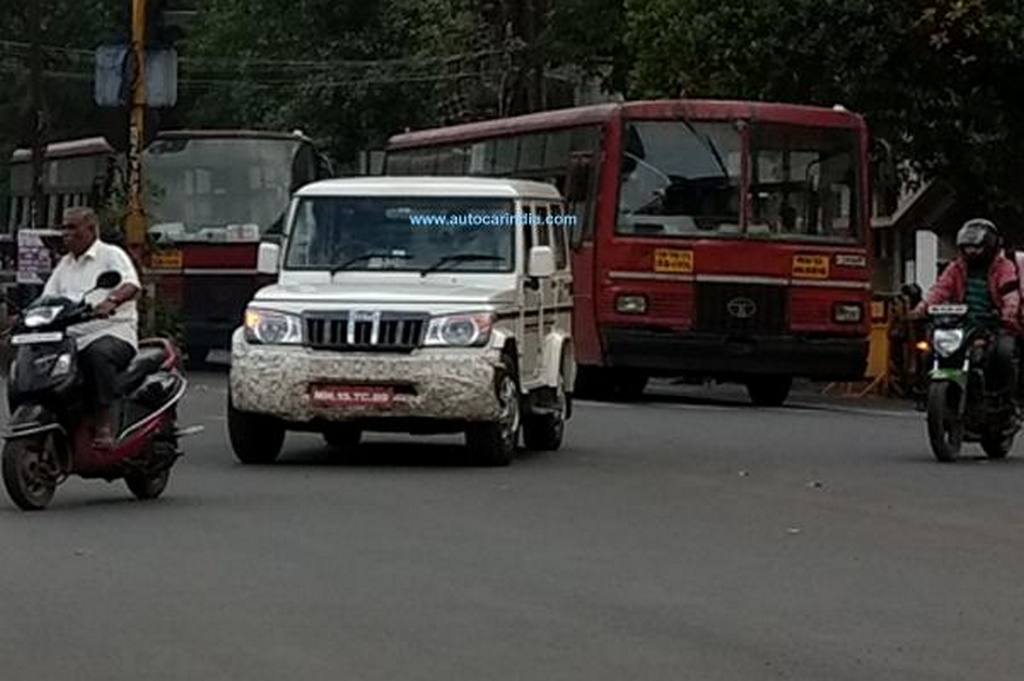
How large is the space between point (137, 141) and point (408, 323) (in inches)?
535

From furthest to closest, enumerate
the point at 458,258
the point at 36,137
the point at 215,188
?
the point at 36,137 < the point at 215,188 < the point at 458,258

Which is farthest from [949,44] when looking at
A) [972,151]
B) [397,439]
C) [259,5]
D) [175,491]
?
[259,5]

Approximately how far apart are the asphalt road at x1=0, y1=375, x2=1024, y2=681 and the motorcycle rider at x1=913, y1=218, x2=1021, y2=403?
2.43 ft

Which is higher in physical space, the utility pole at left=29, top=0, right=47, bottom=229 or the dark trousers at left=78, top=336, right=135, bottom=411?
Answer: the utility pole at left=29, top=0, right=47, bottom=229

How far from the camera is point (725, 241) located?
26875mm

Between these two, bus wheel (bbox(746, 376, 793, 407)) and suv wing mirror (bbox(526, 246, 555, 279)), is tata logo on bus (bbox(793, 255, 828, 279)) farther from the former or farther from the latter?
suv wing mirror (bbox(526, 246, 555, 279))

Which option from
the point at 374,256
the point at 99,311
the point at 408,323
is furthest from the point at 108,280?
the point at 374,256

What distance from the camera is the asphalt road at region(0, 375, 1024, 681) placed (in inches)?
371

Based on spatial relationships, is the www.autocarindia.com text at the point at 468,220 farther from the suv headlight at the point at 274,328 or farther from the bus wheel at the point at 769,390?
the bus wheel at the point at 769,390

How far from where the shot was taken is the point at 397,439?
21094mm

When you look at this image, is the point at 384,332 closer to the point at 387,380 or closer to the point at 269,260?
the point at 387,380

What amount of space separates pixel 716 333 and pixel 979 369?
8500 mm

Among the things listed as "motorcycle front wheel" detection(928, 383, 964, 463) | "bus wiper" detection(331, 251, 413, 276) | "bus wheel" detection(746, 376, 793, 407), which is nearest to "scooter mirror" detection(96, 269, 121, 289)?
"bus wiper" detection(331, 251, 413, 276)

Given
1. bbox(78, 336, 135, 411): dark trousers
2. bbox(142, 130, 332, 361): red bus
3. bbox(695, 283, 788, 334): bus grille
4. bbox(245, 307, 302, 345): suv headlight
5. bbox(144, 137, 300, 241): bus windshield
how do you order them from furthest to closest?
bbox(144, 137, 300, 241): bus windshield → bbox(142, 130, 332, 361): red bus → bbox(695, 283, 788, 334): bus grille → bbox(245, 307, 302, 345): suv headlight → bbox(78, 336, 135, 411): dark trousers
